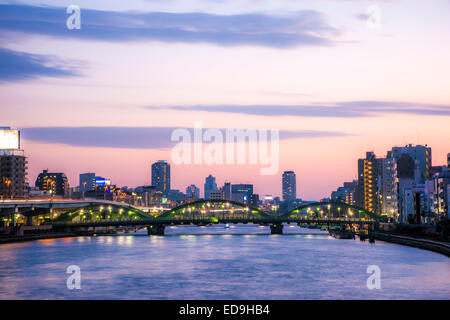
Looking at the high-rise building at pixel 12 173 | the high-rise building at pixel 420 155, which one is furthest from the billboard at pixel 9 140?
the high-rise building at pixel 420 155

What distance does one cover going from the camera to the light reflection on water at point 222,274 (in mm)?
56656

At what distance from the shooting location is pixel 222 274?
236 feet

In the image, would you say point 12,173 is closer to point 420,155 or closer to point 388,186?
point 388,186

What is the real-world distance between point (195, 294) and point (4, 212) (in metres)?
96.0

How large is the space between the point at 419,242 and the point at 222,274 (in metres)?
49.9

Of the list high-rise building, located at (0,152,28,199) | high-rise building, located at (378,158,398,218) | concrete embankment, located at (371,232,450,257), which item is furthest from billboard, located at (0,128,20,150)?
high-rise building, located at (378,158,398,218)

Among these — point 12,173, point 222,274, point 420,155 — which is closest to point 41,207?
point 12,173

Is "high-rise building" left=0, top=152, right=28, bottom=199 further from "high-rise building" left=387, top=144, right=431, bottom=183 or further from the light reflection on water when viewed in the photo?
"high-rise building" left=387, top=144, right=431, bottom=183

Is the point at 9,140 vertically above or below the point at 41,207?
above

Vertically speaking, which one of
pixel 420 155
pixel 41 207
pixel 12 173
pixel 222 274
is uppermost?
pixel 420 155

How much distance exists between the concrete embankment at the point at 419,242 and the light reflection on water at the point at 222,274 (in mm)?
1505
